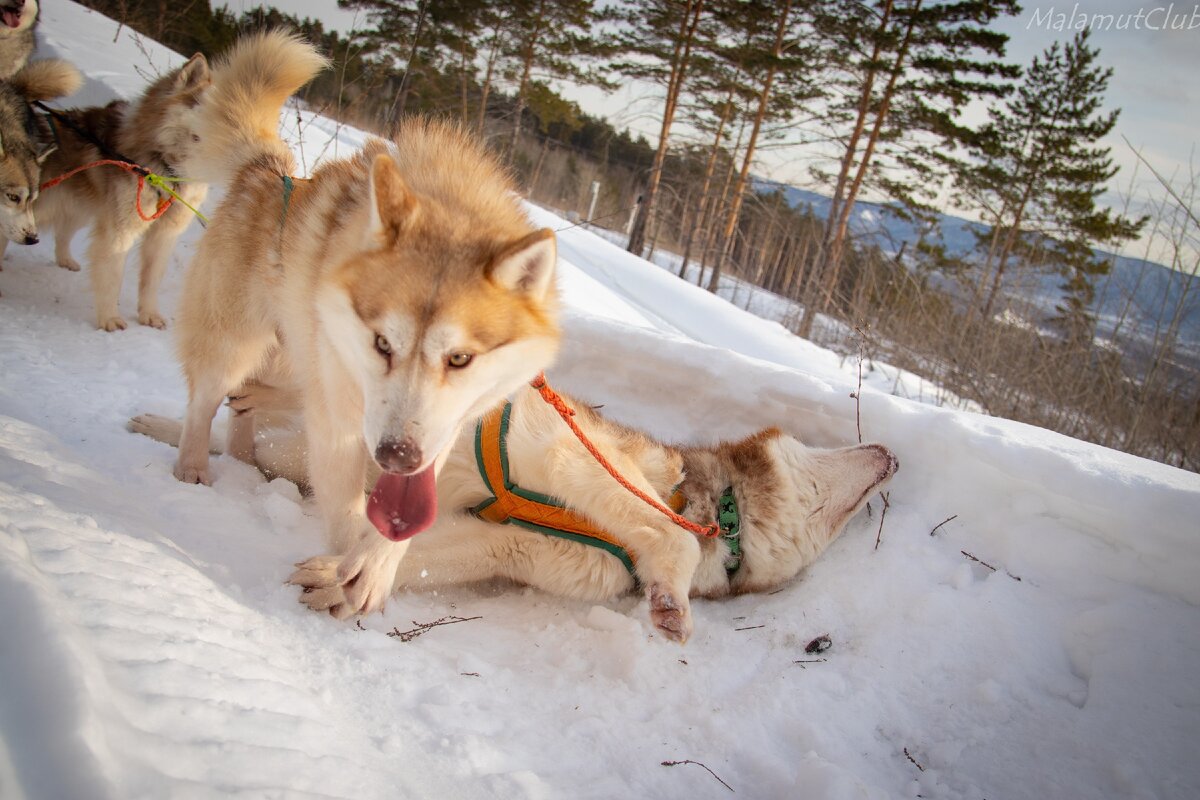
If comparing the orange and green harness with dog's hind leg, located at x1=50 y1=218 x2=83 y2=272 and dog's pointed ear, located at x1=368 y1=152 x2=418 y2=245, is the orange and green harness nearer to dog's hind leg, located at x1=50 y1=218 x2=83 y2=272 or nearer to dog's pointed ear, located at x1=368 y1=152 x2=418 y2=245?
dog's pointed ear, located at x1=368 y1=152 x2=418 y2=245

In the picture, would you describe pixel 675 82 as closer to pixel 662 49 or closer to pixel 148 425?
pixel 662 49

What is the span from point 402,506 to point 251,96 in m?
2.20

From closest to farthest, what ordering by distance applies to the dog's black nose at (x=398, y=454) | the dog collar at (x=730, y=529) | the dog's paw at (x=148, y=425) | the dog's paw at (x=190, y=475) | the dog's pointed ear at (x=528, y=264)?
the dog's black nose at (x=398, y=454)
the dog's pointed ear at (x=528, y=264)
the dog's paw at (x=190, y=475)
the dog collar at (x=730, y=529)
the dog's paw at (x=148, y=425)

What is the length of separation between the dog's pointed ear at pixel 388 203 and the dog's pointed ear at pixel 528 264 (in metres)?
0.29

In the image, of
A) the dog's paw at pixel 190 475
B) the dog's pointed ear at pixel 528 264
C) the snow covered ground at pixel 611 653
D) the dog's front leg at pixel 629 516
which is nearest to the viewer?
the snow covered ground at pixel 611 653

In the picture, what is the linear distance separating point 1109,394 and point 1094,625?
15.5 ft

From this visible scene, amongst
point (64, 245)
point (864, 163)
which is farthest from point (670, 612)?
point (864, 163)

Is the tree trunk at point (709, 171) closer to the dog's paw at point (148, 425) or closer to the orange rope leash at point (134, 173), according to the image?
the orange rope leash at point (134, 173)

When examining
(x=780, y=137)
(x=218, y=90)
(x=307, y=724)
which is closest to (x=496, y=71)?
(x=780, y=137)

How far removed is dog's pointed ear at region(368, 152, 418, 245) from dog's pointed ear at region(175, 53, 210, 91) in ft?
12.7

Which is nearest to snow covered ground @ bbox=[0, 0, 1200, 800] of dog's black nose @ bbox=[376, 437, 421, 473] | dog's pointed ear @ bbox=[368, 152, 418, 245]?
dog's black nose @ bbox=[376, 437, 421, 473]

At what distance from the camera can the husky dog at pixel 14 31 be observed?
192 inches

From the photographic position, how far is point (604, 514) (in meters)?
A: 2.38

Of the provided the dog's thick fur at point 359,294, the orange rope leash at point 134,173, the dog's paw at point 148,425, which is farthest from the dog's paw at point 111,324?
the dog's thick fur at point 359,294
